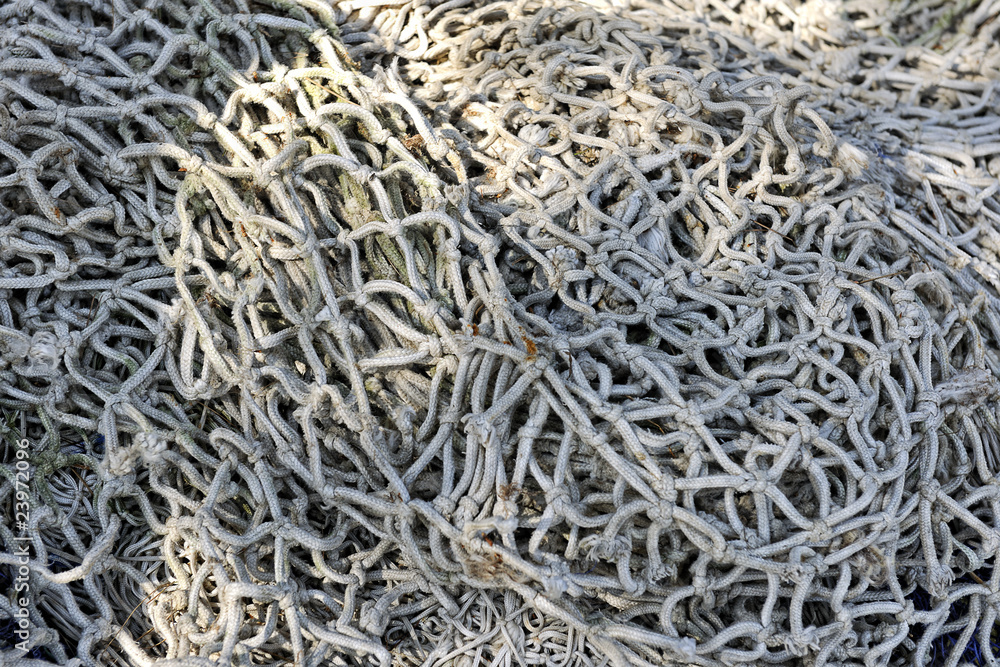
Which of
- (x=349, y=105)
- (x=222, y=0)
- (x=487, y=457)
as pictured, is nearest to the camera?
(x=487, y=457)

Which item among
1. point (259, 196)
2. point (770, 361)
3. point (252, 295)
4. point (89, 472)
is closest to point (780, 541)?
point (770, 361)

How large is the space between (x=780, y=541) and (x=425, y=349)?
718 millimetres

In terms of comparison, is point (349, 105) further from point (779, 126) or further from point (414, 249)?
point (779, 126)

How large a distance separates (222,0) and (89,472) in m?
1.04

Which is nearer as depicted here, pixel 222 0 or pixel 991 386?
pixel 991 386

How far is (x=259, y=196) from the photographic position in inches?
59.4

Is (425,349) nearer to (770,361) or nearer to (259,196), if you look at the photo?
(259,196)

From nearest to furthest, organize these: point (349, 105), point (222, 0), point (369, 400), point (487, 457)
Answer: point (487, 457)
point (369, 400)
point (349, 105)
point (222, 0)

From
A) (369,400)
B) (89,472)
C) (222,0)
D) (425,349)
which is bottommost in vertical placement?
(89,472)

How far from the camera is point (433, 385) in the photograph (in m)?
1.41

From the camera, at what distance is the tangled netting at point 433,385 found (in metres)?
1.34

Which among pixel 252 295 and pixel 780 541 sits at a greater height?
pixel 252 295

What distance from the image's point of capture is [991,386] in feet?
5.02

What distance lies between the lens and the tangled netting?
1.34 meters
